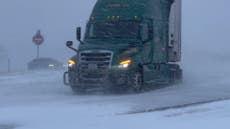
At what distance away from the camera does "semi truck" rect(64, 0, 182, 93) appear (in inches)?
855

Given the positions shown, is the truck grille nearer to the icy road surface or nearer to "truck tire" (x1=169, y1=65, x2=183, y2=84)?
the icy road surface

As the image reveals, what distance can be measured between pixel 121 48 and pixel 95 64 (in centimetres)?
94

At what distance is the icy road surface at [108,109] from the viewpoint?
44.4 feet

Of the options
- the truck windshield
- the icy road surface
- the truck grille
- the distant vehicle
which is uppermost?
the truck windshield

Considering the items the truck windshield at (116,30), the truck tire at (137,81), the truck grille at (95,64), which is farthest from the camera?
the truck windshield at (116,30)

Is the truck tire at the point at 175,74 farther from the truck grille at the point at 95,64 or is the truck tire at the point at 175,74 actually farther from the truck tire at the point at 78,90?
the truck grille at the point at 95,64

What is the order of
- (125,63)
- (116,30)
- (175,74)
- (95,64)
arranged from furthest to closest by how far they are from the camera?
(175,74) < (116,30) < (125,63) < (95,64)

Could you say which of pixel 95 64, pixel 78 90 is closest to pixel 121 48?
pixel 95 64

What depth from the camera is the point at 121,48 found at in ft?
71.3

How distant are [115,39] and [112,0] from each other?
158 cm

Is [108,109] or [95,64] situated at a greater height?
[95,64]

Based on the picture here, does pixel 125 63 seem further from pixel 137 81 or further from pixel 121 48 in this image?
pixel 137 81

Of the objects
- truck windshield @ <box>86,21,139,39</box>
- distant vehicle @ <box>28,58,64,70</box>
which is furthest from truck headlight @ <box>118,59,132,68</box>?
distant vehicle @ <box>28,58,64,70</box>

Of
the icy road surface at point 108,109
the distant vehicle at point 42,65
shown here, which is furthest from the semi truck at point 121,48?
the distant vehicle at point 42,65
